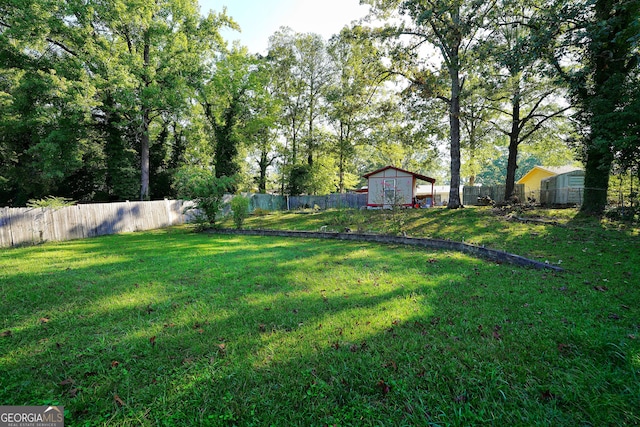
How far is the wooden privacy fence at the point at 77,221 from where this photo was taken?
892 cm

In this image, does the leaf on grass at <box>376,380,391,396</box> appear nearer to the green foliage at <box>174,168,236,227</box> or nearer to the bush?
the bush

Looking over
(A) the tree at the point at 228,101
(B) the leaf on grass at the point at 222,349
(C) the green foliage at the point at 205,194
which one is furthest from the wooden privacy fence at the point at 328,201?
(B) the leaf on grass at the point at 222,349

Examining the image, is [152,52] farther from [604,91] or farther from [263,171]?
[604,91]

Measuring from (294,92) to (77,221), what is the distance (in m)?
20.9

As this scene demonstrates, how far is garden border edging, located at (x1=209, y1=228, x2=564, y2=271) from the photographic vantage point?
5.49m

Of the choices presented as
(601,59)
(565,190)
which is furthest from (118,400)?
(565,190)

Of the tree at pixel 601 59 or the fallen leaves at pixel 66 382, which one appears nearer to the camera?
the fallen leaves at pixel 66 382

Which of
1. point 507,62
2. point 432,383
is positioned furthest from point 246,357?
point 507,62

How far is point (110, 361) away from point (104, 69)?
21.3m

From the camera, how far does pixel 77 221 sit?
10953 millimetres

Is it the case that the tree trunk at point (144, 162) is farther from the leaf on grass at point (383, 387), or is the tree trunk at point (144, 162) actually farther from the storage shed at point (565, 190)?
the storage shed at point (565, 190)

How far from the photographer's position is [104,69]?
1677cm

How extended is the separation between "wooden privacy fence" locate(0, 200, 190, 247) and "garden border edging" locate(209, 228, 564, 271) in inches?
188

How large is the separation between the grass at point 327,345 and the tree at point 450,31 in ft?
30.4
